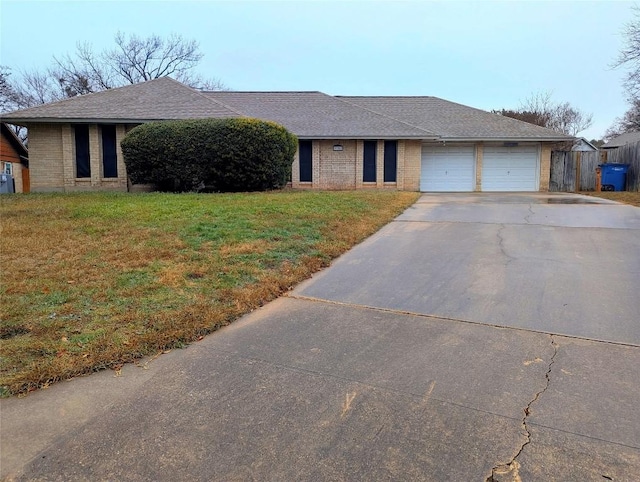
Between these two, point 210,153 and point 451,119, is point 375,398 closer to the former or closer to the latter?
point 210,153

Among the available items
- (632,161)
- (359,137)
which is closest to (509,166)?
(632,161)

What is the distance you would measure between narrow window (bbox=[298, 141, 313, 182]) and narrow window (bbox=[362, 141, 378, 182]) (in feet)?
7.62

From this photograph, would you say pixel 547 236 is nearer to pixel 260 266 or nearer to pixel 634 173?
pixel 260 266

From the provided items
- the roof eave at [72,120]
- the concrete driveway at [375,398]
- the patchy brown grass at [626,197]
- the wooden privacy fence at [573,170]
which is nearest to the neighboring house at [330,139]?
the roof eave at [72,120]

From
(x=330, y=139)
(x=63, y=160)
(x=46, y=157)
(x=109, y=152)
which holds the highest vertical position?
(x=330, y=139)

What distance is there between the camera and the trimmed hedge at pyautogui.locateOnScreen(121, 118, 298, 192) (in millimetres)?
14242

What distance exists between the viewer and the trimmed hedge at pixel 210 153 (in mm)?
14242

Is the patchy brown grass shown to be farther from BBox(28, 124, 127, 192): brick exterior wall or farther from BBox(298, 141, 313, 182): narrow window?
BBox(28, 124, 127, 192): brick exterior wall

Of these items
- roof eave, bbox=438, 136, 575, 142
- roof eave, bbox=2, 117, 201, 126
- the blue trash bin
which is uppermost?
roof eave, bbox=2, 117, 201, 126

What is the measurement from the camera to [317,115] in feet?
71.9

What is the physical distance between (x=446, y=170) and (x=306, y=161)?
6654mm

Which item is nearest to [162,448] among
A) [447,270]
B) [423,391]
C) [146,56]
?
[423,391]

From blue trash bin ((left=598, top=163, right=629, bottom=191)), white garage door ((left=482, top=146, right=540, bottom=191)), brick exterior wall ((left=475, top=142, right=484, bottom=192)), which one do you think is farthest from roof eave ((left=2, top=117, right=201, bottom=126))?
blue trash bin ((left=598, top=163, right=629, bottom=191))

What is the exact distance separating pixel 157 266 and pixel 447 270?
147 inches
